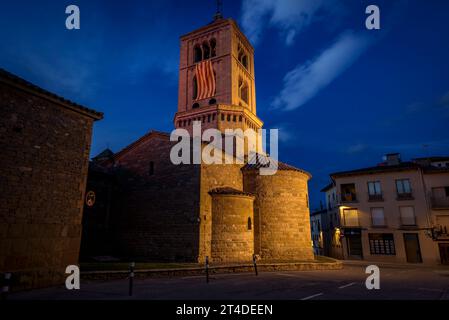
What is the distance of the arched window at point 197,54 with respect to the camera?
31.0 m

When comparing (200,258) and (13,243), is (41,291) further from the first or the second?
(200,258)

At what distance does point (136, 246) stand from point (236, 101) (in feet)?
56.6

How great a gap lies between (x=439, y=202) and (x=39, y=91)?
2868 cm

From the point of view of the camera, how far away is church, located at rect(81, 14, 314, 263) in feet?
50.2

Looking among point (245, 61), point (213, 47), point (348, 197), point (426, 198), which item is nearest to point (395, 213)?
point (426, 198)

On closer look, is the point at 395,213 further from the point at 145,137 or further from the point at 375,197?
the point at 145,137

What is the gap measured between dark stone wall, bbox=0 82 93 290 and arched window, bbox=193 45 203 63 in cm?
2250

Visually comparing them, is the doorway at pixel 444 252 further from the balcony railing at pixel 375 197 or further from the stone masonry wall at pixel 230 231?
the stone masonry wall at pixel 230 231

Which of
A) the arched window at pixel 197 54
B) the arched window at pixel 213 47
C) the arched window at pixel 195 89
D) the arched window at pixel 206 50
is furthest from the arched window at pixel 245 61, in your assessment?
the arched window at pixel 195 89

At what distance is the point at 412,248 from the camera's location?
914 inches

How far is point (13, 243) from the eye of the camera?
8414 millimetres

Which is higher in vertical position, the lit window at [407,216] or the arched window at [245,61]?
the arched window at [245,61]

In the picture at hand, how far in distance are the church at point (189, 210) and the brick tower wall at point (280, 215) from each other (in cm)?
6
